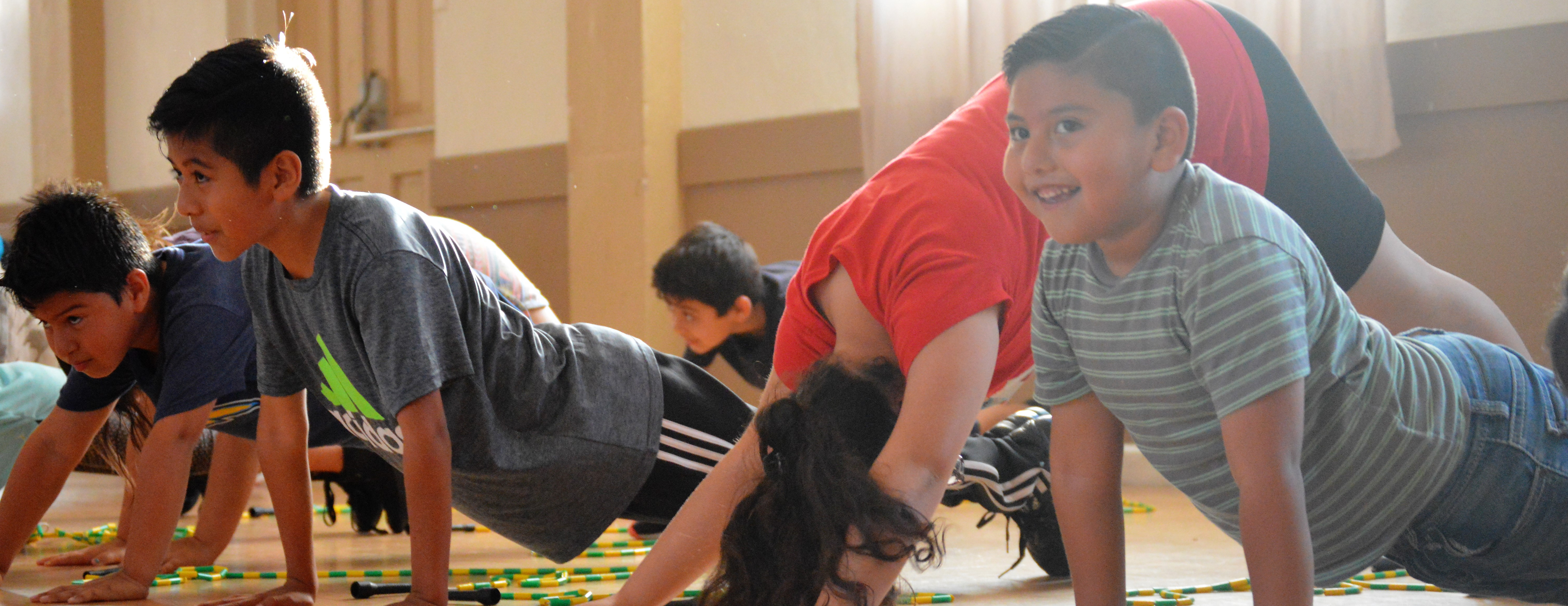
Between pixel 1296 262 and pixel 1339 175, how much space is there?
1.11ft

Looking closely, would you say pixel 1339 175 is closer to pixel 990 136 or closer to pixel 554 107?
pixel 990 136

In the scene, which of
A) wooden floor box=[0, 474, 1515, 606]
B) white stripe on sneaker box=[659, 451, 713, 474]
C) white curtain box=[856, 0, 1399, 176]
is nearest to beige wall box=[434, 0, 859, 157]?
white curtain box=[856, 0, 1399, 176]

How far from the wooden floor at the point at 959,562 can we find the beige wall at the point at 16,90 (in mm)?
1402

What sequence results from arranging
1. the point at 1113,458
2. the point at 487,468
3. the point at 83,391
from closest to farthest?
the point at 1113,458, the point at 487,468, the point at 83,391

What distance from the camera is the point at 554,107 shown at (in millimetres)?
3268

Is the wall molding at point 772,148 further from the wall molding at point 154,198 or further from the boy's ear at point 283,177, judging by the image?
the boy's ear at point 283,177

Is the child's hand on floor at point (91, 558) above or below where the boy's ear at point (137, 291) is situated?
below

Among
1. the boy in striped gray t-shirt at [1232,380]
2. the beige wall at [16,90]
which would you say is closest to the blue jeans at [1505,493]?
the boy in striped gray t-shirt at [1232,380]

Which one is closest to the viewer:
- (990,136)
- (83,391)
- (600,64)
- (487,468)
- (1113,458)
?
(1113,458)

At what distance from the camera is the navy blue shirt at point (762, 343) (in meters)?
2.25

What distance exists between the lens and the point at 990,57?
256 centimetres

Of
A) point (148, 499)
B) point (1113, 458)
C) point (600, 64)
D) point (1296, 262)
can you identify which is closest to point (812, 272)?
point (1113, 458)

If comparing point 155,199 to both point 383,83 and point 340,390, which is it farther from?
point 340,390

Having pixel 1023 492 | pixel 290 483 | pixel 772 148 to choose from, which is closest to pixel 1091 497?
pixel 1023 492
